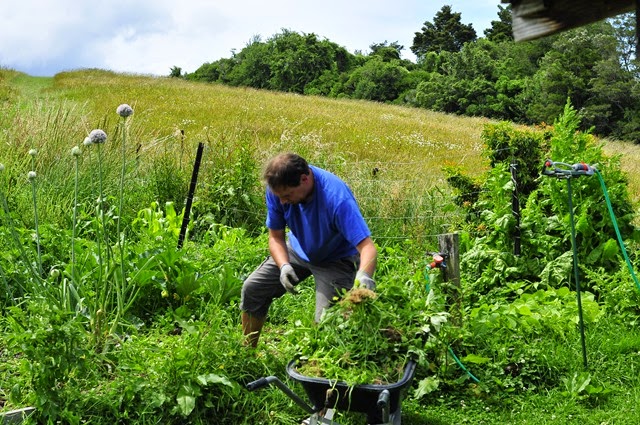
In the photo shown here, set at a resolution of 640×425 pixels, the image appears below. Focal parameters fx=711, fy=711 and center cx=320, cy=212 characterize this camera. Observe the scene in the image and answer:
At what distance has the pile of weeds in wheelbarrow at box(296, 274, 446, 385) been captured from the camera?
2.99m

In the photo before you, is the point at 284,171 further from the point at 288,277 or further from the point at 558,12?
the point at 558,12

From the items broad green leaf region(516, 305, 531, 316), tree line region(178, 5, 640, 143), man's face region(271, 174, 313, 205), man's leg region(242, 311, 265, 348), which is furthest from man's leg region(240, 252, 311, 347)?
tree line region(178, 5, 640, 143)

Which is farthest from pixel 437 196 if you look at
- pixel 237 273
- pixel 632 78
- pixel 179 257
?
pixel 632 78

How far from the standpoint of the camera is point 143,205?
7.04 m

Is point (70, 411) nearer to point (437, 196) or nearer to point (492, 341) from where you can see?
point (492, 341)

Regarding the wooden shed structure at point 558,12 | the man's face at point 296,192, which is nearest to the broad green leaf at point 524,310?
the man's face at point 296,192

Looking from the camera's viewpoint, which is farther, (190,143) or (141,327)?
(190,143)

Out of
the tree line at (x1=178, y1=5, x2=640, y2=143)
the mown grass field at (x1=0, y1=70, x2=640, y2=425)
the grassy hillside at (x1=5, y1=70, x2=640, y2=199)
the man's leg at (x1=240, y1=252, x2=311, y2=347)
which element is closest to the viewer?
the mown grass field at (x1=0, y1=70, x2=640, y2=425)

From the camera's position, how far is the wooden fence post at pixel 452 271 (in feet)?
14.2

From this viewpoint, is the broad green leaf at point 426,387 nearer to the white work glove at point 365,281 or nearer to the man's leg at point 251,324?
the white work glove at point 365,281

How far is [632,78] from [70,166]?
1628 inches

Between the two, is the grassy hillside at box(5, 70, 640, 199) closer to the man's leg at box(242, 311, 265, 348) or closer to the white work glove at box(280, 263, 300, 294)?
the man's leg at box(242, 311, 265, 348)

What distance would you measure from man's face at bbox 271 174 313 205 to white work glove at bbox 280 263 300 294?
14.2 inches

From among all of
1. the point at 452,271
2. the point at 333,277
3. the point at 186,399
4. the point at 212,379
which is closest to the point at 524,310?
the point at 452,271
